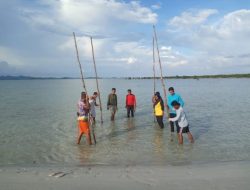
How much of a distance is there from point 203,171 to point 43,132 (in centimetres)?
949

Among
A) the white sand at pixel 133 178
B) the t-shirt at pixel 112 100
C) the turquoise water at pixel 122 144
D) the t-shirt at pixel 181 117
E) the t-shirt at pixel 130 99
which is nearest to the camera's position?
the white sand at pixel 133 178

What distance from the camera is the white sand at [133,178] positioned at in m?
6.89

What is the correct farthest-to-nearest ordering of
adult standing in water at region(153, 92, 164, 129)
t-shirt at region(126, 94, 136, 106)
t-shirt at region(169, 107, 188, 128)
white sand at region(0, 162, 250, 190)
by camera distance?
t-shirt at region(126, 94, 136, 106) < adult standing in water at region(153, 92, 164, 129) < t-shirt at region(169, 107, 188, 128) < white sand at region(0, 162, 250, 190)

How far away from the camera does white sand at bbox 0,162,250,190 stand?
689 centimetres

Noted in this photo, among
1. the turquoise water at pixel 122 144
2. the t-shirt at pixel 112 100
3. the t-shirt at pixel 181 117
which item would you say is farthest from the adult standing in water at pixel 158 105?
the t-shirt at pixel 112 100

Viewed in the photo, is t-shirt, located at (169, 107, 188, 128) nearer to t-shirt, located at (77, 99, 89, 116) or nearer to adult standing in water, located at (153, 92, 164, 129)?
adult standing in water, located at (153, 92, 164, 129)

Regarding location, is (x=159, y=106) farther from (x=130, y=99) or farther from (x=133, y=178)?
(x=133, y=178)

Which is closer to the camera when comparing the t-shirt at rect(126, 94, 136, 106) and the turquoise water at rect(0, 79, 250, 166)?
the turquoise water at rect(0, 79, 250, 166)

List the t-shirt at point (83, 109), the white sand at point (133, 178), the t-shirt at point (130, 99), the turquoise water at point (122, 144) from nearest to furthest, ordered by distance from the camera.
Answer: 1. the white sand at point (133, 178)
2. the turquoise water at point (122, 144)
3. the t-shirt at point (83, 109)
4. the t-shirt at point (130, 99)

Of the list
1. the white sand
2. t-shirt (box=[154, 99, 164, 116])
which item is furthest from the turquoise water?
the white sand

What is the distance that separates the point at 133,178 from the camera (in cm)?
752

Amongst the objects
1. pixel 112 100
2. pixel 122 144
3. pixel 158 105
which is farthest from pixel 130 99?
pixel 122 144

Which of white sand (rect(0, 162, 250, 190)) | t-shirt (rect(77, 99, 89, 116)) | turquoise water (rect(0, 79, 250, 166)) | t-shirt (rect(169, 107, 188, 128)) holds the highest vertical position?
t-shirt (rect(77, 99, 89, 116))

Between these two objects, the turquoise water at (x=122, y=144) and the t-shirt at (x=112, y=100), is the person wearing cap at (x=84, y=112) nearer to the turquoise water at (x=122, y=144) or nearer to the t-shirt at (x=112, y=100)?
the turquoise water at (x=122, y=144)
